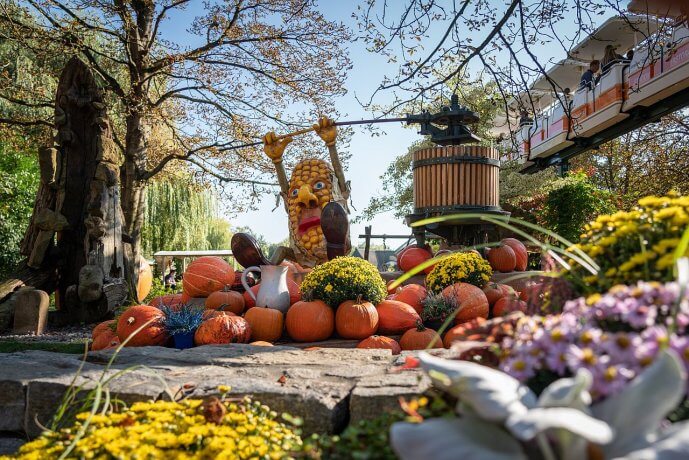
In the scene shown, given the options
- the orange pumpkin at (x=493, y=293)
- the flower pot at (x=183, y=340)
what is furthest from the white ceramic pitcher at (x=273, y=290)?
the orange pumpkin at (x=493, y=293)

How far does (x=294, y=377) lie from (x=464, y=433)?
1521 millimetres

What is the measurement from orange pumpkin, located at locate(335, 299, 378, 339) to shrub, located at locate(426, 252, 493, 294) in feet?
3.08

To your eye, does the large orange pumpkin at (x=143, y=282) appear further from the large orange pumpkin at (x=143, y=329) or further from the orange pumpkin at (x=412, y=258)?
the orange pumpkin at (x=412, y=258)

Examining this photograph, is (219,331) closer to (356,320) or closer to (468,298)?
(356,320)

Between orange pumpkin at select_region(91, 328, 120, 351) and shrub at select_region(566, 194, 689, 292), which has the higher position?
shrub at select_region(566, 194, 689, 292)

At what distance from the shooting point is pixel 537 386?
5.37 ft

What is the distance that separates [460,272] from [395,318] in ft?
2.86

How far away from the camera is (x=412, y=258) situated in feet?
20.7

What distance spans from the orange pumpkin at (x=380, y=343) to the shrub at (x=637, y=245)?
2.41 m

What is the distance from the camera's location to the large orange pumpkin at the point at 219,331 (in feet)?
13.4

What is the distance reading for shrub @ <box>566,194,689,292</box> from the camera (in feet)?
5.12

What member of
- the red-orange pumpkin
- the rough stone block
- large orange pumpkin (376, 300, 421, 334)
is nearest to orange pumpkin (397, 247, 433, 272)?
the red-orange pumpkin

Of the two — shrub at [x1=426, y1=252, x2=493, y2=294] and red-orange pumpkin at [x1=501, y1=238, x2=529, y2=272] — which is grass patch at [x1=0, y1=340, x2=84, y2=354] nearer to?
shrub at [x1=426, y1=252, x2=493, y2=294]

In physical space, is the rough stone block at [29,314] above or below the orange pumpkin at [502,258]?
below
